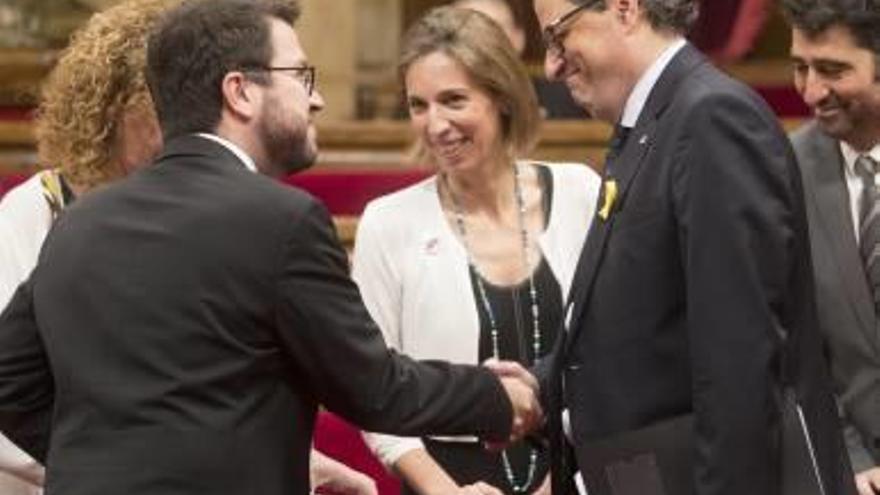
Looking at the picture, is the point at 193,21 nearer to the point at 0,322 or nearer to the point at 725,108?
the point at 0,322

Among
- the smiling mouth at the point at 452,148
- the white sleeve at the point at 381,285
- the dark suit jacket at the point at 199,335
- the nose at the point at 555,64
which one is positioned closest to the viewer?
the dark suit jacket at the point at 199,335

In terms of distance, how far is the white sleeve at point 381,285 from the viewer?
410 cm

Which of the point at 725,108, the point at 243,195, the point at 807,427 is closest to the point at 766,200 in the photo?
the point at 725,108

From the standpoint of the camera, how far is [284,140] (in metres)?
3.19

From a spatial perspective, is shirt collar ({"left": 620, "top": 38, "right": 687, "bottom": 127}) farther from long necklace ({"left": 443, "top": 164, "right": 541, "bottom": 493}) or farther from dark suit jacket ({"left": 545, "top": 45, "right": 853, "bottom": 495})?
long necklace ({"left": 443, "top": 164, "right": 541, "bottom": 493})

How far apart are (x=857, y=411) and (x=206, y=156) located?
135 centimetres

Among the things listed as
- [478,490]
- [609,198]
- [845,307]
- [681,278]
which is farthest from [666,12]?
[478,490]

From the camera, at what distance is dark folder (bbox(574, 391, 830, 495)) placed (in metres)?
3.20

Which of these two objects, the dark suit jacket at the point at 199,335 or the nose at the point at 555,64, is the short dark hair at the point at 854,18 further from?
the dark suit jacket at the point at 199,335

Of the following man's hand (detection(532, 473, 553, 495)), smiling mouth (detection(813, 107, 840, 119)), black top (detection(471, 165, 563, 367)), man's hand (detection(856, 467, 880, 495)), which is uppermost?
smiling mouth (detection(813, 107, 840, 119))

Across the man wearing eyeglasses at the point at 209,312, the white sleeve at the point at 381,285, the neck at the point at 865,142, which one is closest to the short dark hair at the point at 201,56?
the man wearing eyeglasses at the point at 209,312

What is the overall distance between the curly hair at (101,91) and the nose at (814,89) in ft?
3.86

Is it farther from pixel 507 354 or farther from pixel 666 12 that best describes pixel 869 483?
pixel 666 12

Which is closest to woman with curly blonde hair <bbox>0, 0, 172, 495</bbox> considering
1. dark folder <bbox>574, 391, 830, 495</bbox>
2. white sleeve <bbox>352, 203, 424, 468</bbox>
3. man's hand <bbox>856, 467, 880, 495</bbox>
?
white sleeve <bbox>352, 203, 424, 468</bbox>
